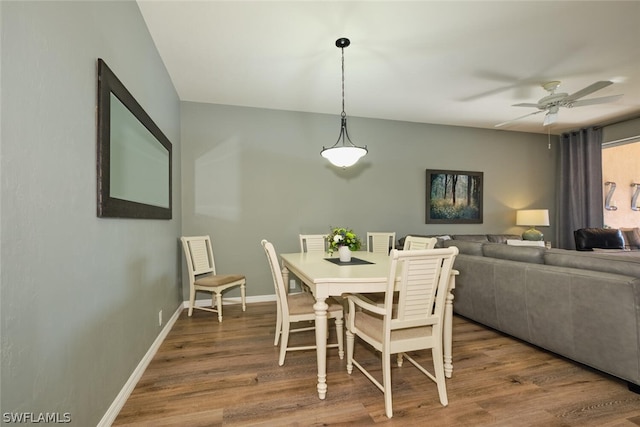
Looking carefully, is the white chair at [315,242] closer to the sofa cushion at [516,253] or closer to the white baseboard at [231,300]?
the white baseboard at [231,300]

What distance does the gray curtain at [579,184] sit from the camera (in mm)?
5133

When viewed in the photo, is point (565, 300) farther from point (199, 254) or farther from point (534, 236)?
point (199, 254)

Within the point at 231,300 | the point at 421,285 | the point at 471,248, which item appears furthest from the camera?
the point at 231,300

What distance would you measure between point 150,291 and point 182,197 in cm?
177

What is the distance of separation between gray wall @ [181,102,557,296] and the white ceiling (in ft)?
1.19

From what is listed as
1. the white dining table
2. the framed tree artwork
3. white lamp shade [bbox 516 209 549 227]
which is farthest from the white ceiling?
the white dining table

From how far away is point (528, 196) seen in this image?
569 cm

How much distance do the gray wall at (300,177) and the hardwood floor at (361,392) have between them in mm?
1750

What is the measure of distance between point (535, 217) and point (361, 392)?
465cm

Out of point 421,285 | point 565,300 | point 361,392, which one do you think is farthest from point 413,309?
point 565,300

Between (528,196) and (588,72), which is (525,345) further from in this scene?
(528,196)

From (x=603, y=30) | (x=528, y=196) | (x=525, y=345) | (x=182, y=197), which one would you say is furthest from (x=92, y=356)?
→ (x=528, y=196)

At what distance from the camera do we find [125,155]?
192 cm

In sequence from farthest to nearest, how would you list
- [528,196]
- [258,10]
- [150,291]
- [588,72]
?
[528,196] < [588,72] < [150,291] < [258,10]
